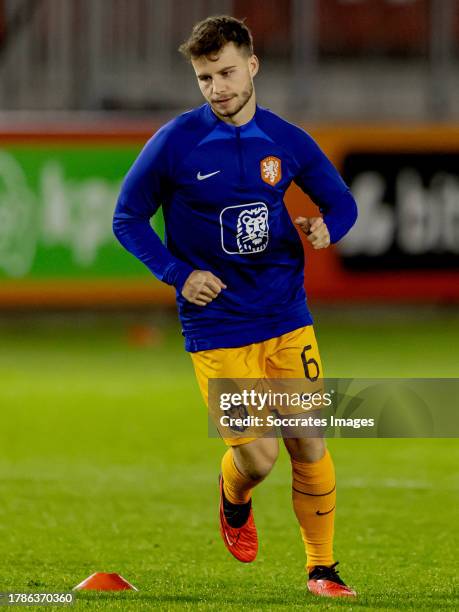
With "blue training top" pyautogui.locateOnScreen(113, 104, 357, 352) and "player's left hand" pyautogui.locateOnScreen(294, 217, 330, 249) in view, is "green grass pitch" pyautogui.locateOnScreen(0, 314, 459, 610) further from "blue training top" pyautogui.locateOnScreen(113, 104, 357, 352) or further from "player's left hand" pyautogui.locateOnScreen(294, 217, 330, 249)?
"player's left hand" pyautogui.locateOnScreen(294, 217, 330, 249)

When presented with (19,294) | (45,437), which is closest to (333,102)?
(19,294)

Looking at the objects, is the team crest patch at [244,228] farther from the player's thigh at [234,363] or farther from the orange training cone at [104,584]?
the orange training cone at [104,584]

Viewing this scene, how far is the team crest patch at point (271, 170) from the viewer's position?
195 inches

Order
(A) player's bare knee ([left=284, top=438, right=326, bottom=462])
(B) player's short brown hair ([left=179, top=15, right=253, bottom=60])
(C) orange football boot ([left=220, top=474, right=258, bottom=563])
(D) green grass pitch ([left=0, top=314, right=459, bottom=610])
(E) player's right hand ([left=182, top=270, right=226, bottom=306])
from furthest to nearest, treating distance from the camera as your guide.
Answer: (C) orange football boot ([left=220, top=474, right=258, bottom=563]) → (D) green grass pitch ([left=0, top=314, right=459, bottom=610]) → (A) player's bare knee ([left=284, top=438, right=326, bottom=462]) → (E) player's right hand ([left=182, top=270, right=226, bottom=306]) → (B) player's short brown hair ([left=179, top=15, right=253, bottom=60])

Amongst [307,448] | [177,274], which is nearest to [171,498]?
[307,448]

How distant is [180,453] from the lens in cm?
861

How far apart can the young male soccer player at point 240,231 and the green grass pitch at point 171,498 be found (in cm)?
51

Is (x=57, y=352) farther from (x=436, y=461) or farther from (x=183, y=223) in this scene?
(x=183, y=223)

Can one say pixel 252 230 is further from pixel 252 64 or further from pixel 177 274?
pixel 252 64

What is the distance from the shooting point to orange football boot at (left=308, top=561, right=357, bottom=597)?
504cm

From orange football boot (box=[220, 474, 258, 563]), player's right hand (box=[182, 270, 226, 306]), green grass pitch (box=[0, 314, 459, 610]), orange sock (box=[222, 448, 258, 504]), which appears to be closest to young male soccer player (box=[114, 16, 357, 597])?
player's right hand (box=[182, 270, 226, 306])

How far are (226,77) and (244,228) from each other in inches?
20.2

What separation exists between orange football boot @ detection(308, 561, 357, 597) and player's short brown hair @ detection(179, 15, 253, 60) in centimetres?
180

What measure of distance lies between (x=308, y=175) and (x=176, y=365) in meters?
7.21
